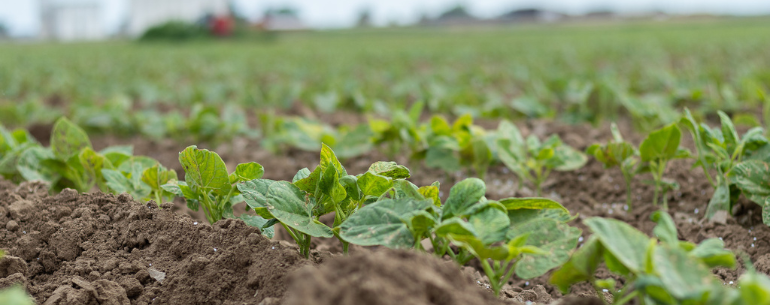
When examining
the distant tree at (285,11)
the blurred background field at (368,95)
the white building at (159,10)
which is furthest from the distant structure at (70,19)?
the blurred background field at (368,95)

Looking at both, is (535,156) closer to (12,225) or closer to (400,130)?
(400,130)

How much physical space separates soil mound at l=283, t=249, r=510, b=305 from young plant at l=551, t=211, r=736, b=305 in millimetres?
216

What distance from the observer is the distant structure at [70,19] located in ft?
198

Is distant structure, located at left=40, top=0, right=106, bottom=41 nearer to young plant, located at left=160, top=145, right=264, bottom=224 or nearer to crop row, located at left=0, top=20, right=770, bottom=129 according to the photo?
crop row, located at left=0, top=20, right=770, bottom=129

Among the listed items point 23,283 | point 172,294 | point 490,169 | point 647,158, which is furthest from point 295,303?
point 490,169

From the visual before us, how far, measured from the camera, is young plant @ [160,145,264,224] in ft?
4.21

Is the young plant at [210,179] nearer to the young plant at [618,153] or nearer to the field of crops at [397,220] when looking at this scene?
the field of crops at [397,220]

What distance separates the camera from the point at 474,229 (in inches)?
40.1

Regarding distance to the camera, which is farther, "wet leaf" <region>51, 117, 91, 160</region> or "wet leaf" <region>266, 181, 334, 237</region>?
→ "wet leaf" <region>51, 117, 91, 160</region>

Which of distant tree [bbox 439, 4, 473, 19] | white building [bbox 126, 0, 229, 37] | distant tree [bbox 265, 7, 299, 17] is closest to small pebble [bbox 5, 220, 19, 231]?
white building [bbox 126, 0, 229, 37]

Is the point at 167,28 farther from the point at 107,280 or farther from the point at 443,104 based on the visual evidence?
the point at 107,280

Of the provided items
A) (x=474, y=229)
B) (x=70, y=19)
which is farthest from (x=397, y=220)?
(x=70, y=19)

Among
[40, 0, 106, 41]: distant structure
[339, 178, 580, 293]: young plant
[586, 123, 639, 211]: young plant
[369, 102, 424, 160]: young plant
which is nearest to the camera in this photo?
[339, 178, 580, 293]: young plant

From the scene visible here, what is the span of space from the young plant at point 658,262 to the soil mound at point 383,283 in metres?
0.22
